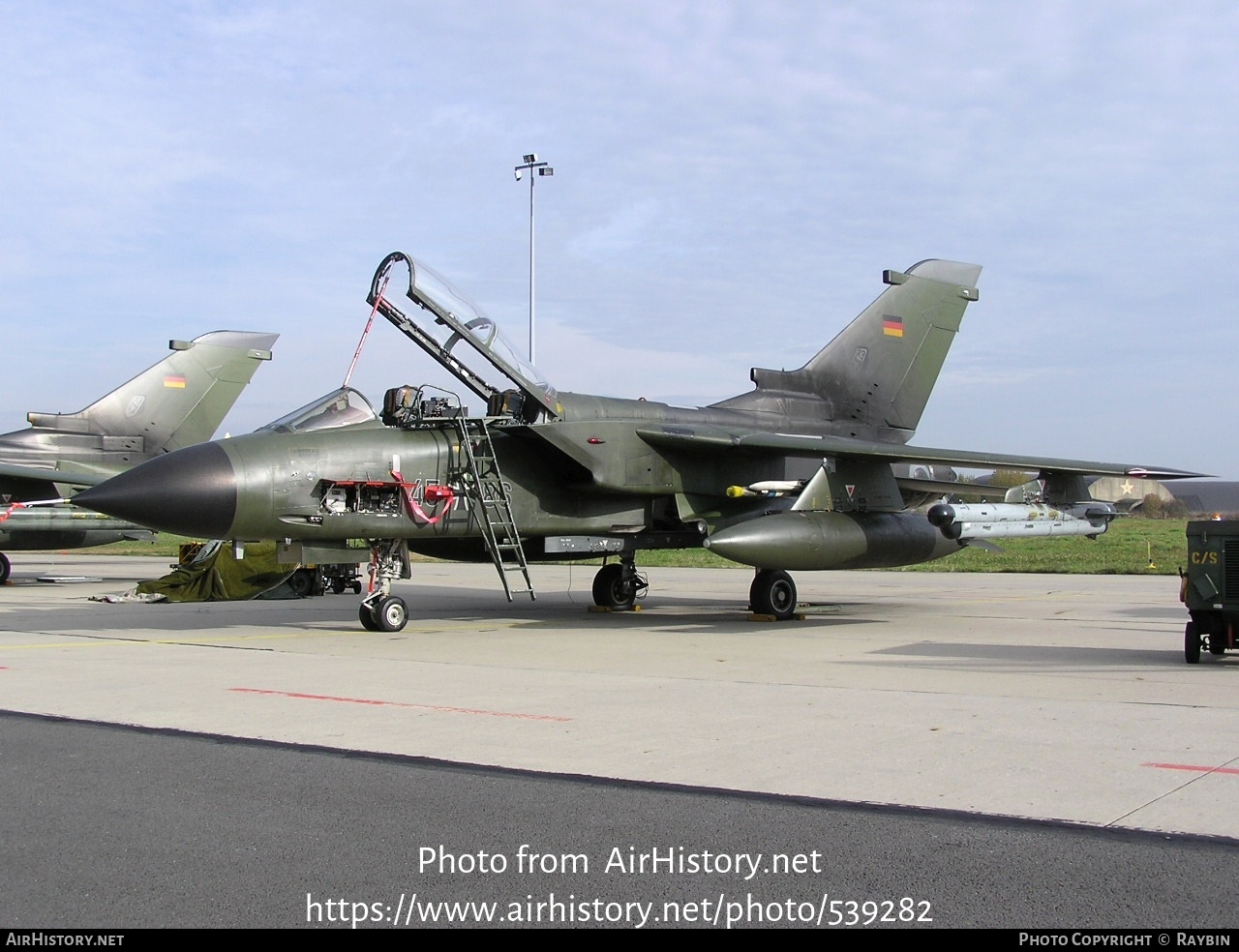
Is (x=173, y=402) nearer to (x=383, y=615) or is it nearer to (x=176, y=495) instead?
(x=383, y=615)

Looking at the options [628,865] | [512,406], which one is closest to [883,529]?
[512,406]

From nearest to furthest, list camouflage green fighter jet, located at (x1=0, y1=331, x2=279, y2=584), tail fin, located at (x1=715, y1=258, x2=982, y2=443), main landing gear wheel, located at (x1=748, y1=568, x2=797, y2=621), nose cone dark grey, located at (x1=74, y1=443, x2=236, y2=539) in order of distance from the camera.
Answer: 1. nose cone dark grey, located at (x1=74, y1=443, x2=236, y2=539)
2. main landing gear wheel, located at (x1=748, y1=568, x2=797, y2=621)
3. tail fin, located at (x1=715, y1=258, x2=982, y2=443)
4. camouflage green fighter jet, located at (x1=0, y1=331, x2=279, y2=584)

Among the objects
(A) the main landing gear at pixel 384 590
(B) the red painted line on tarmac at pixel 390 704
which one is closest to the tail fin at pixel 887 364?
(A) the main landing gear at pixel 384 590

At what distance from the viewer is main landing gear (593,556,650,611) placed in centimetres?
1567

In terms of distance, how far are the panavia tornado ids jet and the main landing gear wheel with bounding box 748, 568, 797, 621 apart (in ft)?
0.09

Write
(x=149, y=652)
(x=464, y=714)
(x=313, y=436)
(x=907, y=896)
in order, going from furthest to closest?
1. (x=313, y=436)
2. (x=149, y=652)
3. (x=464, y=714)
4. (x=907, y=896)

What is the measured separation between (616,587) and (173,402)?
13596mm

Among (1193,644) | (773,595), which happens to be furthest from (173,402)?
(1193,644)

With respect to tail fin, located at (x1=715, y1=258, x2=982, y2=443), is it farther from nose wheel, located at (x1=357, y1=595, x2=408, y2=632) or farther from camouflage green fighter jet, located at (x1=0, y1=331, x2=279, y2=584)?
camouflage green fighter jet, located at (x1=0, y1=331, x2=279, y2=584)

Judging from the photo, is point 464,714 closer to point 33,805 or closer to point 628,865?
point 33,805

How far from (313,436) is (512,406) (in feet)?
7.59

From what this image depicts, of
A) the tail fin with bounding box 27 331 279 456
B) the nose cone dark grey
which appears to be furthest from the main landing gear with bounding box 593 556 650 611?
the tail fin with bounding box 27 331 279 456
